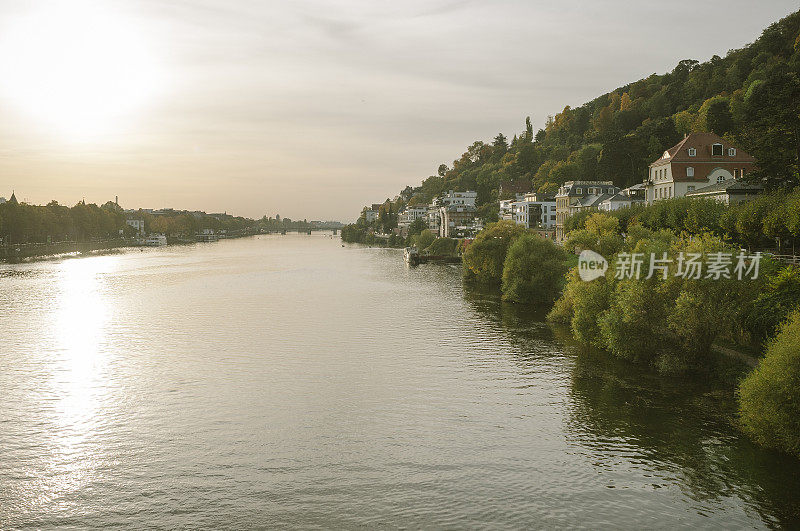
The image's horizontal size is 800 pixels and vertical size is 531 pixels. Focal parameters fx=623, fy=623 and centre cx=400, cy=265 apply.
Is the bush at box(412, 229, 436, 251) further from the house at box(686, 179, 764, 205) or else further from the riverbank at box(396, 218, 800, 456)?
the riverbank at box(396, 218, 800, 456)

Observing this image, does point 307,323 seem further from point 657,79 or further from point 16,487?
point 657,79

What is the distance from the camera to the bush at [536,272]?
6912cm

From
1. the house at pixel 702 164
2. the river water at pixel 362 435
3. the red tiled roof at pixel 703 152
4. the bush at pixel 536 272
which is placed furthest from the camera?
the red tiled roof at pixel 703 152

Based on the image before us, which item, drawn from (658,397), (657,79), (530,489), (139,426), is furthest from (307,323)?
(657,79)

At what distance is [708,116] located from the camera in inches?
4665

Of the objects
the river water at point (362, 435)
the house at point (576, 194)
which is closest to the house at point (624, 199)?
the house at point (576, 194)

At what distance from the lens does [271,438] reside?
30.3m

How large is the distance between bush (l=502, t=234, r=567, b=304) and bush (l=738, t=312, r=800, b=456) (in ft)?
135

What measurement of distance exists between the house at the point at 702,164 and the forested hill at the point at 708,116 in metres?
4.07

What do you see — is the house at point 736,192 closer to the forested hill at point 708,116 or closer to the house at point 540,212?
the forested hill at point 708,116

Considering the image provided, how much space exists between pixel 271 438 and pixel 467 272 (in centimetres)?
7451

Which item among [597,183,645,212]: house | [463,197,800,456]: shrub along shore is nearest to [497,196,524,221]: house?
[597,183,645,212]: house

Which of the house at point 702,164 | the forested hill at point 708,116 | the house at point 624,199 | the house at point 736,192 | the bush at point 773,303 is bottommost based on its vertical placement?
the bush at point 773,303

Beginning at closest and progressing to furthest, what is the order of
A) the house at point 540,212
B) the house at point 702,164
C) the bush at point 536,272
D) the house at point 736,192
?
1. the house at point 736,192
2. the bush at point 536,272
3. the house at point 702,164
4. the house at point 540,212
